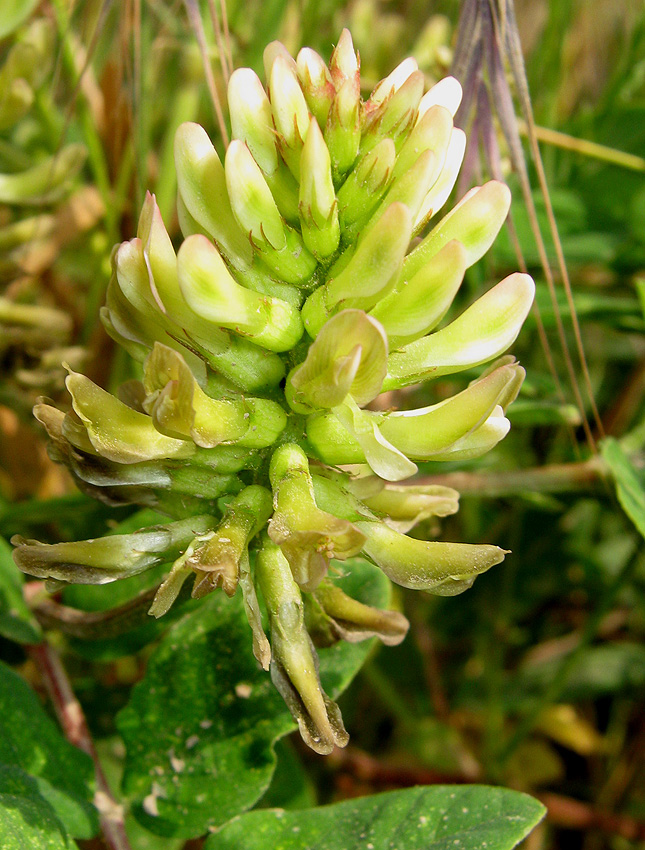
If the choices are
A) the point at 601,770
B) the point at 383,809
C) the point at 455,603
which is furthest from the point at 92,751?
the point at 601,770

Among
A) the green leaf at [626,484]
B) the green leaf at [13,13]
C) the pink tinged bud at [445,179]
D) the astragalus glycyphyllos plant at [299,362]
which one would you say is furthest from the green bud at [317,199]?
the green leaf at [13,13]

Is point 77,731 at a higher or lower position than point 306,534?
lower

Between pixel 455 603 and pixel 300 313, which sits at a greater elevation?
pixel 300 313

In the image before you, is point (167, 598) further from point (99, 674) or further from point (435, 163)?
point (99, 674)

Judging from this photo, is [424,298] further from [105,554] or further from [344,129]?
[105,554]

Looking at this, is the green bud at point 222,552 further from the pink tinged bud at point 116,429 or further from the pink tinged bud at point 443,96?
the pink tinged bud at point 443,96

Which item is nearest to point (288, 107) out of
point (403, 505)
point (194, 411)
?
point (194, 411)
